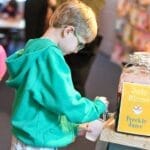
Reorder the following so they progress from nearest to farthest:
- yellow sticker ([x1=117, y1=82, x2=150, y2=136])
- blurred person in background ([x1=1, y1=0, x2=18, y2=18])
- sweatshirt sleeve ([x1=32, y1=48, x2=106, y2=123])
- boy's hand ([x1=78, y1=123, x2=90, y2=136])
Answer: yellow sticker ([x1=117, y1=82, x2=150, y2=136])
sweatshirt sleeve ([x1=32, y1=48, x2=106, y2=123])
boy's hand ([x1=78, y1=123, x2=90, y2=136])
blurred person in background ([x1=1, y1=0, x2=18, y2=18])

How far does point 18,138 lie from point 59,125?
0.61ft

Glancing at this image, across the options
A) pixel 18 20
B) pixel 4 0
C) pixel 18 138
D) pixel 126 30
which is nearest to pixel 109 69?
pixel 126 30

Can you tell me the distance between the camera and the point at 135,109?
4.39ft

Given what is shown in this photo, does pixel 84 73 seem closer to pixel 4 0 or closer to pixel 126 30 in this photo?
pixel 126 30

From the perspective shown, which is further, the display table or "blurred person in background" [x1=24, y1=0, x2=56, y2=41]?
"blurred person in background" [x1=24, y1=0, x2=56, y2=41]

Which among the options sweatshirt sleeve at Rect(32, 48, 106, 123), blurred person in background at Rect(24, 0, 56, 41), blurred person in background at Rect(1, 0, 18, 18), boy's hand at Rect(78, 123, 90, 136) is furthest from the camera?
blurred person in background at Rect(1, 0, 18, 18)

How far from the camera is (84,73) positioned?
351 centimetres

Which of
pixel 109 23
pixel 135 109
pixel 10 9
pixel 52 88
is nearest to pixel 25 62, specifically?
pixel 52 88

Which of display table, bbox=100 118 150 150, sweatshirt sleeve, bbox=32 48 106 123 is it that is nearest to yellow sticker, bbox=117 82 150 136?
display table, bbox=100 118 150 150

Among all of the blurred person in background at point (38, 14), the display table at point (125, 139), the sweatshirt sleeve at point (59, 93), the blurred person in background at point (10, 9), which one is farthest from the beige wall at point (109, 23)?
the display table at point (125, 139)

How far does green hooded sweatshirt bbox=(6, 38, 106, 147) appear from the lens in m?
1.46

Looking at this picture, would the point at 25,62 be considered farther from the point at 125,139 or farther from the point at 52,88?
the point at 125,139

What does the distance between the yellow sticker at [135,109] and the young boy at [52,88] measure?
0.17 meters

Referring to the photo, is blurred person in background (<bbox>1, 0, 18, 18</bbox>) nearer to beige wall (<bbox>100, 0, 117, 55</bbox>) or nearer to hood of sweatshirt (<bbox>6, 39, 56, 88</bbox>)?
beige wall (<bbox>100, 0, 117, 55</bbox>)
